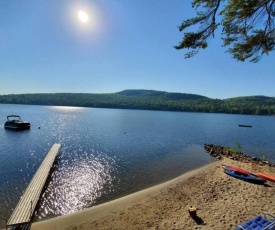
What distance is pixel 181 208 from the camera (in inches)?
609

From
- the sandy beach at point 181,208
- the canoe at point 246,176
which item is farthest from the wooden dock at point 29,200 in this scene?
the canoe at point 246,176

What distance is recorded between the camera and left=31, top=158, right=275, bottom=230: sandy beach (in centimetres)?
1327

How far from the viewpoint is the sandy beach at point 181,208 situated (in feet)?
43.5

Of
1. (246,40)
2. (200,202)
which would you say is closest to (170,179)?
(200,202)

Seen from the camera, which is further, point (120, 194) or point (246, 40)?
point (120, 194)

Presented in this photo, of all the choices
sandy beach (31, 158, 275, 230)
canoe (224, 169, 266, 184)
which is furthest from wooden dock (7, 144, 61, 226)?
canoe (224, 169, 266, 184)

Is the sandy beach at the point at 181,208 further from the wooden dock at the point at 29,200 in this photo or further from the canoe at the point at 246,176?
the wooden dock at the point at 29,200

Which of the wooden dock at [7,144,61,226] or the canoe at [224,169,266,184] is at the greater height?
the canoe at [224,169,266,184]

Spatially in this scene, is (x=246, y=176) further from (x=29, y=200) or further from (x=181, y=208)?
(x=29, y=200)

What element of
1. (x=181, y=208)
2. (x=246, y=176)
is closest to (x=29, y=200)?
(x=181, y=208)

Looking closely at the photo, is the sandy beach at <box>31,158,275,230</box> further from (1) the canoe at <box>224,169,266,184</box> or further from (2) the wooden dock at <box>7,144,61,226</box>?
(2) the wooden dock at <box>7,144,61,226</box>

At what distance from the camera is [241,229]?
1081 cm

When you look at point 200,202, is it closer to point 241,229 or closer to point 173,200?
point 173,200

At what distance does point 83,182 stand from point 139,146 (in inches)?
812
